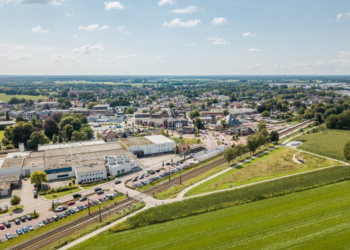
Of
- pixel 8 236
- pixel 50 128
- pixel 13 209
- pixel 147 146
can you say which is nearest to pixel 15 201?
pixel 13 209

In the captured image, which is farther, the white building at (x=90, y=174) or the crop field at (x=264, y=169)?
the white building at (x=90, y=174)

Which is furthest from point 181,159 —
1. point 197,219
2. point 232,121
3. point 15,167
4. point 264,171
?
point 232,121

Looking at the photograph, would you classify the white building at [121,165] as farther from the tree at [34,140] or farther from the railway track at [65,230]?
the tree at [34,140]

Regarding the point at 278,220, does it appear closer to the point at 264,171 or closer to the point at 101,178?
the point at 264,171

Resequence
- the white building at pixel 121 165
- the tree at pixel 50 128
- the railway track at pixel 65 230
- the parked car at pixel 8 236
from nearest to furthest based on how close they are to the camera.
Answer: the railway track at pixel 65 230, the parked car at pixel 8 236, the white building at pixel 121 165, the tree at pixel 50 128

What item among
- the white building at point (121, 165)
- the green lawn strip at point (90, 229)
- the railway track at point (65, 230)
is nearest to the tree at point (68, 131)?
the white building at point (121, 165)

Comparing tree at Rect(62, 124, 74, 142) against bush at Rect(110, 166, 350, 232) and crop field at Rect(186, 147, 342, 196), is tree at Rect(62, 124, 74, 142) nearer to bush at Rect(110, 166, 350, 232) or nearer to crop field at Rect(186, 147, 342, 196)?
crop field at Rect(186, 147, 342, 196)

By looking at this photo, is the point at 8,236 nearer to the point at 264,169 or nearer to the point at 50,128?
the point at 264,169
